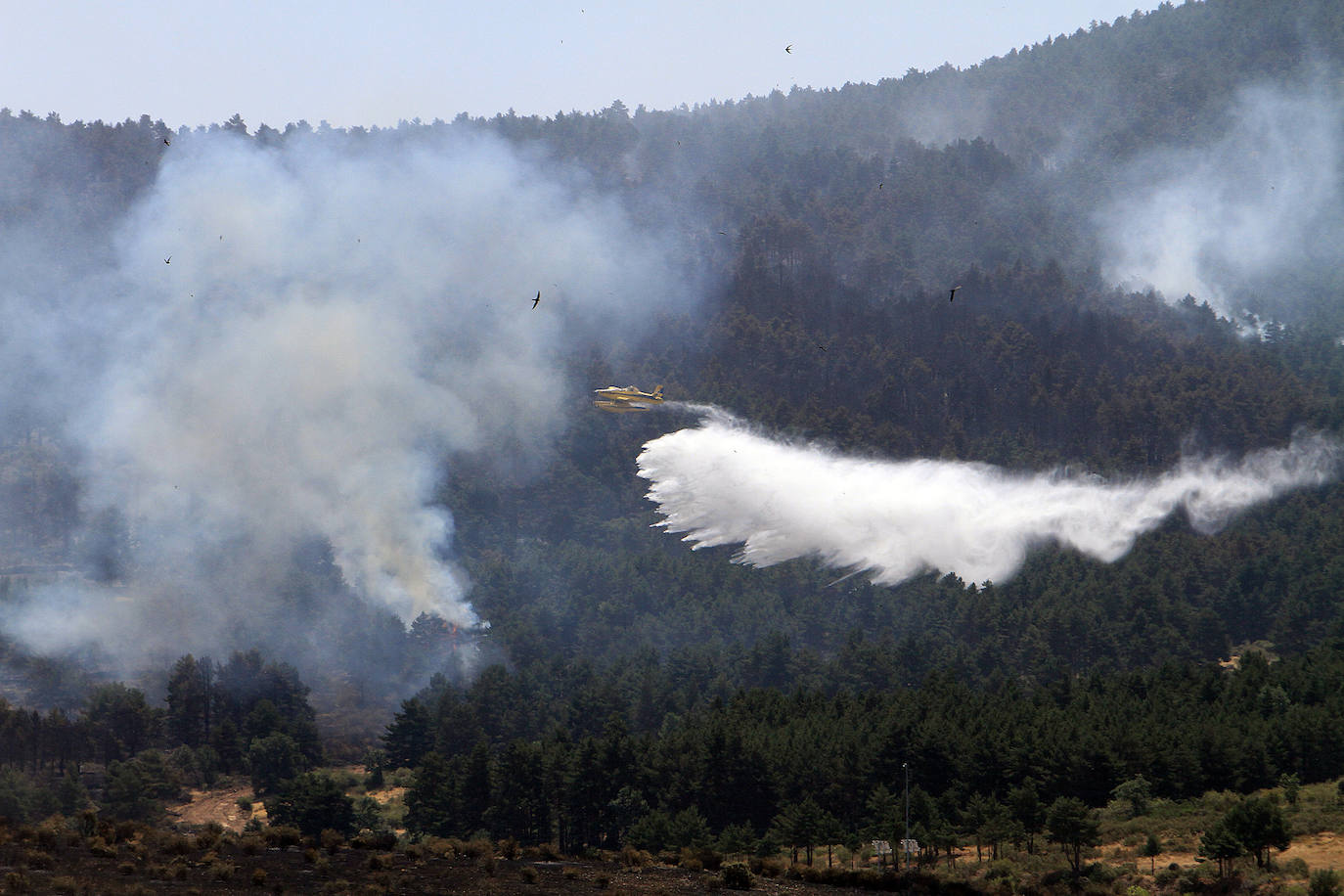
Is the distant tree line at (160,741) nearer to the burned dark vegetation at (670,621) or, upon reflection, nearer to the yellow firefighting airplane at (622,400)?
the burned dark vegetation at (670,621)

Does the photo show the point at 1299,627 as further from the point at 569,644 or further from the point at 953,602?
the point at 569,644

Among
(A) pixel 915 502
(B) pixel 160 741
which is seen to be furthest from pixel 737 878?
(A) pixel 915 502

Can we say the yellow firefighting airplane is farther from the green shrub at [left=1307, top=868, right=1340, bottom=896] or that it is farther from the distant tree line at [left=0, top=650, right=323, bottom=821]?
the green shrub at [left=1307, top=868, right=1340, bottom=896]

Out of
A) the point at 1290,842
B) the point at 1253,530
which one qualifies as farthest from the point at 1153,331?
the point at 1290,842

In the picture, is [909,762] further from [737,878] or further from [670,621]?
[670,621]

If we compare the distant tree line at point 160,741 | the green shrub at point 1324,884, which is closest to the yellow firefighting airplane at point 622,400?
the distant tree line at point 160,741

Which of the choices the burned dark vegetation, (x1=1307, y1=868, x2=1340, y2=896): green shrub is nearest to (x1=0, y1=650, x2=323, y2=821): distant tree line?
the burned dark vegetation

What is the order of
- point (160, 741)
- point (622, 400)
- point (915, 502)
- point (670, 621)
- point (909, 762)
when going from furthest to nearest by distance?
point (915, 502), point (670, 621), point (622, 400), point (160, 741), point (909, 762)
